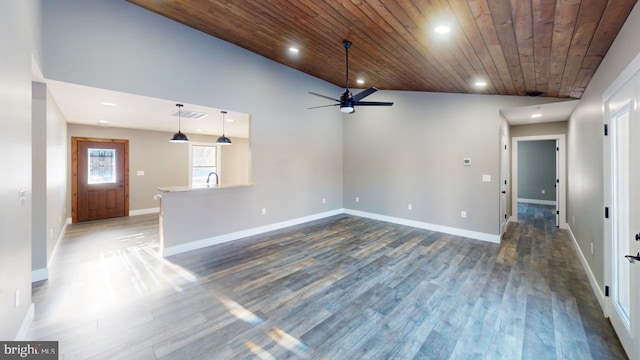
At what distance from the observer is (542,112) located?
5016mm

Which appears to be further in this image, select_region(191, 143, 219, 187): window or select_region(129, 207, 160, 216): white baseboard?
select_region(191, 143, 219, 187): window

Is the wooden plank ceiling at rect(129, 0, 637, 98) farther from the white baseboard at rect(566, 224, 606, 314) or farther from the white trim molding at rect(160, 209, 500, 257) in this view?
the white trim molding at rect(160, 209, 500, 257)

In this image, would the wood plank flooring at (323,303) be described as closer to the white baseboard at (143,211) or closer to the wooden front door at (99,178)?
the wooden front door at (99,178)

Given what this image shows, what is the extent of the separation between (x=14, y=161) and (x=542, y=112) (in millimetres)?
7584

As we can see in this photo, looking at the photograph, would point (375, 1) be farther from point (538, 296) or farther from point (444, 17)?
point (538, 296)

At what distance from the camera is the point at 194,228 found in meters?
4.42

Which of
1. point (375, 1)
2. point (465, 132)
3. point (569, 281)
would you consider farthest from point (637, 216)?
point (465, 132)

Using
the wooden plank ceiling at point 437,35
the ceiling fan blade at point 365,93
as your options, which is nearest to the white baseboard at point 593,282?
the wooden plank ceiling at point 437,35

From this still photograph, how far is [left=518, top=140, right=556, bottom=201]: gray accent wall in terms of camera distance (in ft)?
29.9

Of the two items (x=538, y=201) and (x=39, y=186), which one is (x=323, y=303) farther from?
(x=538, y=201)

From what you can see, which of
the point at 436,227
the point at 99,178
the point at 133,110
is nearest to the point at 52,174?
the point at 133,110

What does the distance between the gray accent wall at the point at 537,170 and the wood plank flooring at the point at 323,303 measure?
5.79 m

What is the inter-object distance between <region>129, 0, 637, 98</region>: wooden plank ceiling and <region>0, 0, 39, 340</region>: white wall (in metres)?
1.92

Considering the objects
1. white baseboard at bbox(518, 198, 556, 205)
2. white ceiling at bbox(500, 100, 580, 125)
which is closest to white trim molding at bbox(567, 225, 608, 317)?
white ceiling at bbox(500, 100, 580, 125)
